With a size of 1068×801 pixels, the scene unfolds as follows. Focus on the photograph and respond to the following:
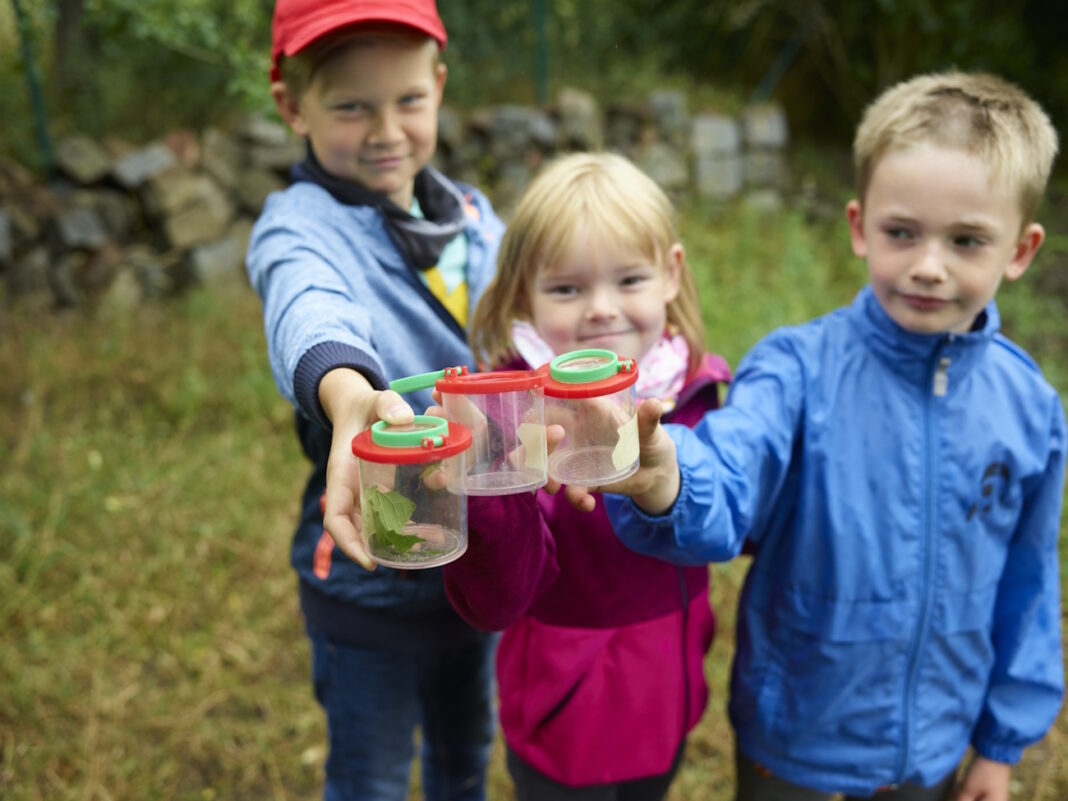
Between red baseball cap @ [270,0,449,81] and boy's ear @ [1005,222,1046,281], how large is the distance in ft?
3.87

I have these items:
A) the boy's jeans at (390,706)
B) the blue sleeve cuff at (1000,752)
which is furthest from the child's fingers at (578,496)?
the blue sleeve cuff at (1000,752)

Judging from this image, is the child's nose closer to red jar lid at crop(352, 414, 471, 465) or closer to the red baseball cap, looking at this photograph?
the red baseball cap

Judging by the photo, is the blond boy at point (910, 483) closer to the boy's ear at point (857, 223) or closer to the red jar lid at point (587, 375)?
the boy's ear at point (857, 223)

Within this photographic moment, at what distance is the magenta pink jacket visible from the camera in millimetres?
1792

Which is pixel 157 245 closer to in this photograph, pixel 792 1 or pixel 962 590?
pixel 962 590

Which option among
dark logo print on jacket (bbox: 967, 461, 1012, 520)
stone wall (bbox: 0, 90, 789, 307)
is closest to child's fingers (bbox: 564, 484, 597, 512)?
dark logo print on jacket (bbox: 967, 461, 1012, 520)

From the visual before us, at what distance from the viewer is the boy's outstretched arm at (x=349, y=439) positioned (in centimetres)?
117

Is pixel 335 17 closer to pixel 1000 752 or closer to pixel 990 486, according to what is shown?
pixel 990 486

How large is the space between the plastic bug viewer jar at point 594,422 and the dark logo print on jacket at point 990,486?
90cm

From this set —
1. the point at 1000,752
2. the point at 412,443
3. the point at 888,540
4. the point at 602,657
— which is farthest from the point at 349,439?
the point at 1000,752

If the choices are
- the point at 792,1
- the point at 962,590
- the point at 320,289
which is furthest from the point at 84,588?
the point at 792,1

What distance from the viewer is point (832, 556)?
1828mm

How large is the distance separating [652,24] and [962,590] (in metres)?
7.52

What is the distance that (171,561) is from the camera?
3543 mm
